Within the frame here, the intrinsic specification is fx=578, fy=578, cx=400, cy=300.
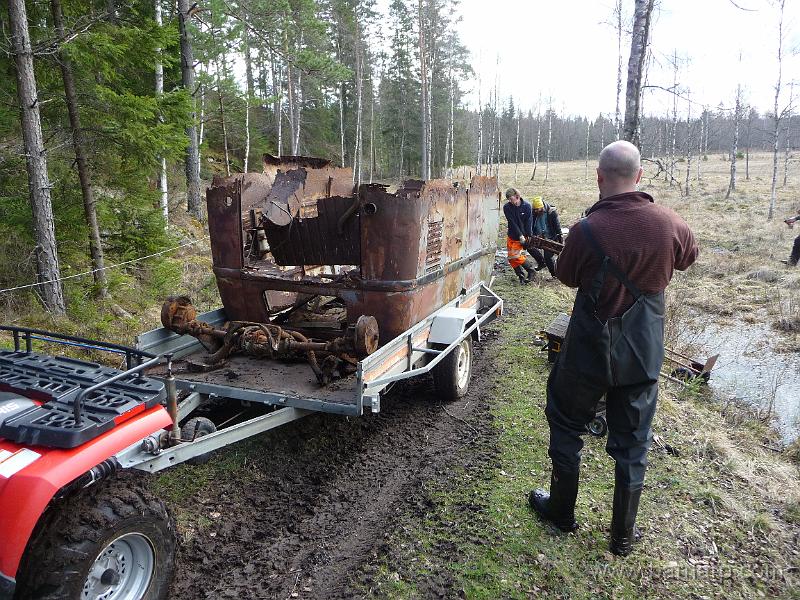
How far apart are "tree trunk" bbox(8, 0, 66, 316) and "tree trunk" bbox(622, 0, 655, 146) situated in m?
7.66

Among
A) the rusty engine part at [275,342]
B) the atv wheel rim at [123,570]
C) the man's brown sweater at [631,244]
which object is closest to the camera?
the atv wheel rim at [123,570]

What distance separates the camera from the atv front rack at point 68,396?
2387 mm

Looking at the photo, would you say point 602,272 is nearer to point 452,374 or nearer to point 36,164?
point 452,374

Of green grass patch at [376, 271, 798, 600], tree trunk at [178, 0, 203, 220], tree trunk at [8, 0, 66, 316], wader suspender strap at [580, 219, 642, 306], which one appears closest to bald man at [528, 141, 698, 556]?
wader suspender strap at [580, 219, 642, 306]

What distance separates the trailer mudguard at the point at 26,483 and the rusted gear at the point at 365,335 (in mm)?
2136

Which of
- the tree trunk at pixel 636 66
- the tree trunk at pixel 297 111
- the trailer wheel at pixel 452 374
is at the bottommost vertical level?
the trailer wheel at pixel 452 374

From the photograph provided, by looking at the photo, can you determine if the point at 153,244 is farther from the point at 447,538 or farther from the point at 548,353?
the point at 447,538

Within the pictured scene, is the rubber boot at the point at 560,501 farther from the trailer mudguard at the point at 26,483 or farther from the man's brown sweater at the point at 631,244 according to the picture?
the trailer mudguard at the point at 26,483

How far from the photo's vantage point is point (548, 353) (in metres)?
7.23

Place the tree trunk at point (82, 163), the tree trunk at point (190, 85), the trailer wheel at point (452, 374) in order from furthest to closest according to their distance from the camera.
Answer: the tree trunk at point (190, 85), the tree trunk at point (82, 163), the trailer wheel at point (452, 374)

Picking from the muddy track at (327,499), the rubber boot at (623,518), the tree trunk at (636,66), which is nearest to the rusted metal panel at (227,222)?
A: the muddy track at (327,499)

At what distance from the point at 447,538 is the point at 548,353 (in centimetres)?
396

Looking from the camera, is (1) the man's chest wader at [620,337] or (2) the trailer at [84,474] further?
(1) the man's chest wader at [620,337]

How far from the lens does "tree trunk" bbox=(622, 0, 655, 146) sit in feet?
27.3
